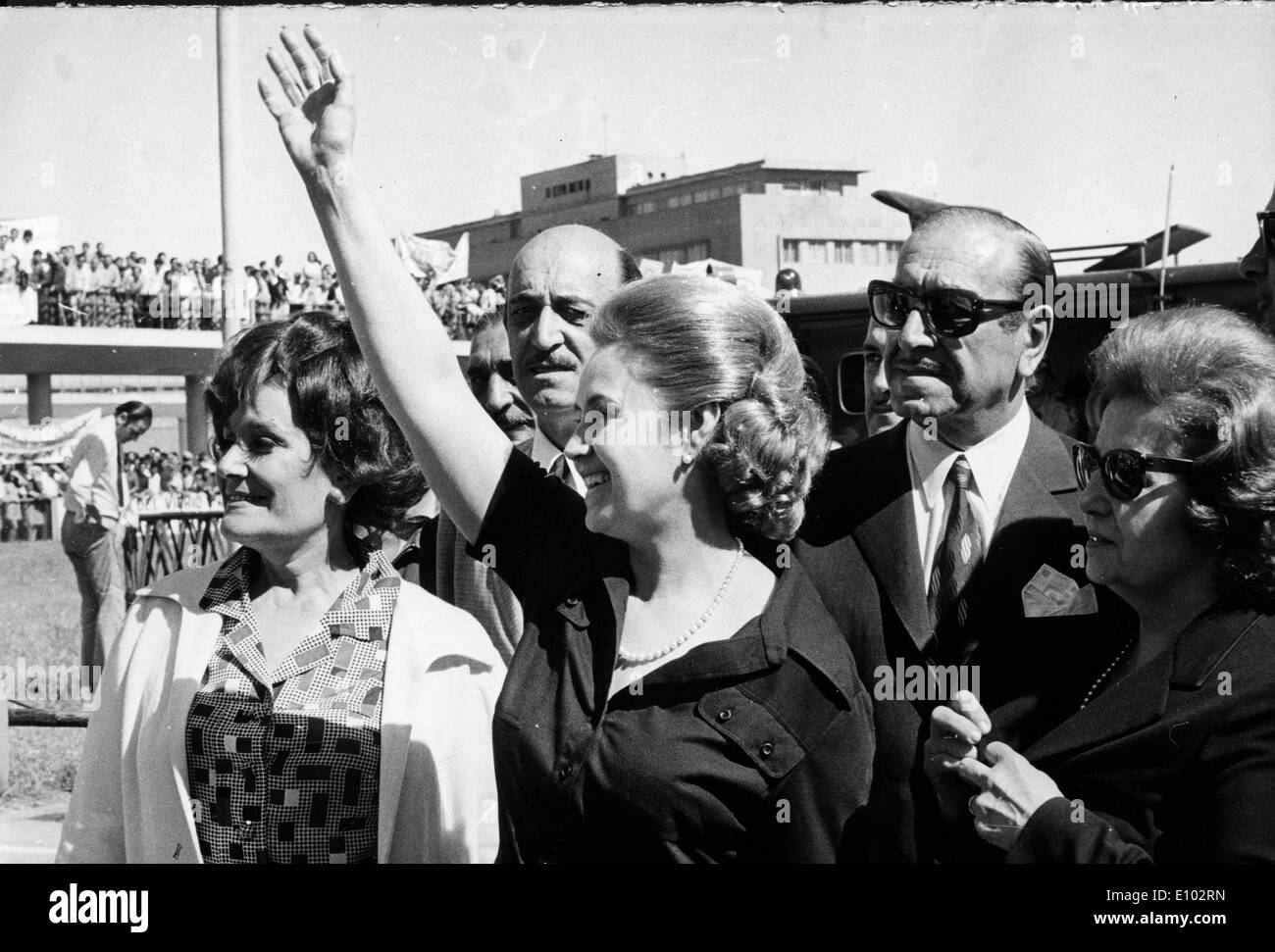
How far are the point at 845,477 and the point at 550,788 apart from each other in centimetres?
81

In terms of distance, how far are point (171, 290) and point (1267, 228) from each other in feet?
10.8

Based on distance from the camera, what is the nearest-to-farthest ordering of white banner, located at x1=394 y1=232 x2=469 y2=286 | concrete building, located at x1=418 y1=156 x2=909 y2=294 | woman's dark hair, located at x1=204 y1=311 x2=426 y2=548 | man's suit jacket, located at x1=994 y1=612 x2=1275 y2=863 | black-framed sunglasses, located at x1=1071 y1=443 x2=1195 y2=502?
man's suit jacket, located at x1=994 y1=612 x2=1275 y2=863 < black-framed sunglasses, located at x1=1071 y1=443 x2=1195 y2=502 < woman's dark hair, located at x1=204 y1=311 x2=426 y2=548 < concrete building, located at x1=418 y1=156 x2=909 y2=294 < white banner, located at x1=394 y1=232 x2=469 y2=286

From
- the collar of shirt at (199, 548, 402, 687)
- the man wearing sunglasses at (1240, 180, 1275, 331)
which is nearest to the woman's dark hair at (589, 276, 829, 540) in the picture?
the collar of shirt at (199, 548, 402, 687)

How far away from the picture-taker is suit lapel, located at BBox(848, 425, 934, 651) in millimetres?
2127

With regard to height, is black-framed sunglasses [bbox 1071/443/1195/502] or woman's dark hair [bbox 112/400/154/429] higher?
woman's dark hair [bbox 112/400/154/429]

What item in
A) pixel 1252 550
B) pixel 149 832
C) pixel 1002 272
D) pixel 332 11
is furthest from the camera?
pixel 332 11

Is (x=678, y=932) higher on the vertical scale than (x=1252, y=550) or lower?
lower

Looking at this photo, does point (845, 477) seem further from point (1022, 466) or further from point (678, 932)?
point (678, 932)

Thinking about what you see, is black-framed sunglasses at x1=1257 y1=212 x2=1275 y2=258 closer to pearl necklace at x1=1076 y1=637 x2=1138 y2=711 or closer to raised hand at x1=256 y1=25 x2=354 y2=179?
pearl necklace at x1=1076 y1=637 x2=1138 y2=711

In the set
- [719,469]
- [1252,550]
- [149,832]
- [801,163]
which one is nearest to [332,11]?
[801,163]

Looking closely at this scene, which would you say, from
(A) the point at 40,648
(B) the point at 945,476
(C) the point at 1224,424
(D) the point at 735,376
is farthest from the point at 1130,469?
(A) the point at 40,648

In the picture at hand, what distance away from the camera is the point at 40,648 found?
20.4 feet

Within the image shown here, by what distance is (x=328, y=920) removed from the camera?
7.47 feet

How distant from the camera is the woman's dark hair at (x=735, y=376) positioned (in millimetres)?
1880
